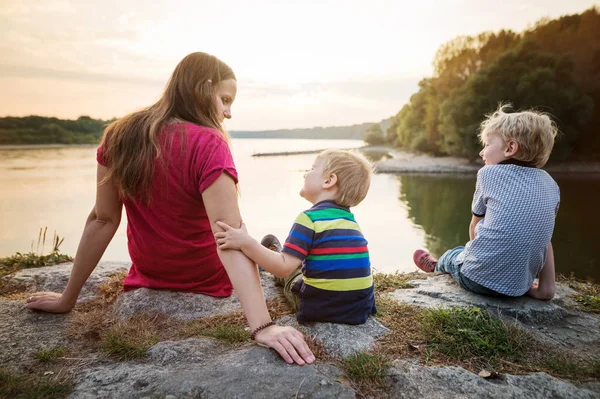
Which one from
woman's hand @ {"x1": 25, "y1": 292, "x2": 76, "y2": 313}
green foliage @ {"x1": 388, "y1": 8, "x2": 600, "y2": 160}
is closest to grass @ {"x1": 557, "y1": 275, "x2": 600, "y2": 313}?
woman's hand @ {"x1": 25, "y1": 292, "x2": 76, "y2": 313}

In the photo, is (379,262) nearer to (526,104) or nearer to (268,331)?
(268,331)

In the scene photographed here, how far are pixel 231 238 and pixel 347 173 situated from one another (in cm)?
76

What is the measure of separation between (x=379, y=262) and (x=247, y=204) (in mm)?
9610

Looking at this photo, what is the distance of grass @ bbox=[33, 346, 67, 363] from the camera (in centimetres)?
205

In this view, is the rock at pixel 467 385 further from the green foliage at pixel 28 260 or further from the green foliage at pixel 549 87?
the green foliage at pixel 549 87

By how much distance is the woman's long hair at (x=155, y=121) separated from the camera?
228 centimetres

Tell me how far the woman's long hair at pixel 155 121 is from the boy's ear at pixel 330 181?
724 millimetres

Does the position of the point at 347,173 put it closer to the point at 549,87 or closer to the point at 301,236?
the point at 301,236

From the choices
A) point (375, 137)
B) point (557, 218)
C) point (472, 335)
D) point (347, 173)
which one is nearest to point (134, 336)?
point (347, 173)

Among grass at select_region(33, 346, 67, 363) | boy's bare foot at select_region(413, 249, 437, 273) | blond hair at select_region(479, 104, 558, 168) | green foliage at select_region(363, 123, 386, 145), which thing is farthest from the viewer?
green foliage at select_region(363, 123, 386, 145)

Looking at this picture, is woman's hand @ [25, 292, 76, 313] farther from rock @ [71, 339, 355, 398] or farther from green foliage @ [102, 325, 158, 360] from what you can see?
rock @ [71, 339, 355, 398]

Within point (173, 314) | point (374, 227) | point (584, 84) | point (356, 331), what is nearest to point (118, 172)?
point (173, 314)

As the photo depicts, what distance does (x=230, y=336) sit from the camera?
7.22ft

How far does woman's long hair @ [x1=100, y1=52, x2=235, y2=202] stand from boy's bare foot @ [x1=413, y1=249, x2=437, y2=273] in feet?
8.43
